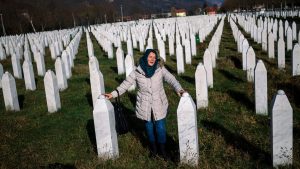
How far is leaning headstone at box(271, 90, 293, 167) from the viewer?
4.61 m

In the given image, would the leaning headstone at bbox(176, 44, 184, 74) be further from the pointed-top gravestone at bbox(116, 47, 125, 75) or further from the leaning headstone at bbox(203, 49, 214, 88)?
the leaning headstone at bbox(203, 49, 214, 88)

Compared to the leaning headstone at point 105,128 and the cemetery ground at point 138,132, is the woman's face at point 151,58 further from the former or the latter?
the cemetery ground at point 138,132

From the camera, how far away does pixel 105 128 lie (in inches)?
207

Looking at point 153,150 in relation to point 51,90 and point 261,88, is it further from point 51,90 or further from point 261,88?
point 51,90

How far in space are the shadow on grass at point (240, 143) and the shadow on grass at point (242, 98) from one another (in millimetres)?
1409

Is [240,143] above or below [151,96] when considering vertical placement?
below

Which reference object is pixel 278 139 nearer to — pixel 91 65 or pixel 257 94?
pixel 257 94

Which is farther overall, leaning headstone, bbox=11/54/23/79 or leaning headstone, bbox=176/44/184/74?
leaning headstone, bbox=11/54/23/79

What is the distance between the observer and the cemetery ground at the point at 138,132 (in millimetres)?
5293

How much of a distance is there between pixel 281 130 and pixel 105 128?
7.65ft

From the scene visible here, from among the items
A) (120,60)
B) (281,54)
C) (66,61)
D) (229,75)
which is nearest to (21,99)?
(66,61)

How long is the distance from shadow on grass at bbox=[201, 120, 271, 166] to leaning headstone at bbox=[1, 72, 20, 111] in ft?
15.6

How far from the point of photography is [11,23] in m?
69.7

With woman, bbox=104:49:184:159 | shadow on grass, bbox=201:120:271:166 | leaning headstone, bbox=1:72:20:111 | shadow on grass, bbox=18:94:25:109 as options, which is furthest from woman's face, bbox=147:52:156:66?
shadow on grass, bbox=18:94:25:109
